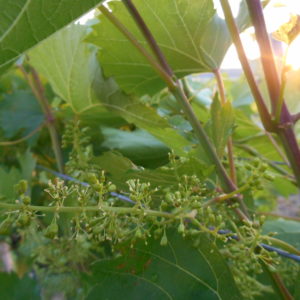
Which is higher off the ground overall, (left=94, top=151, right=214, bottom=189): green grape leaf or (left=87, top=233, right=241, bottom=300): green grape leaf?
(left=94, top=151, right=214, bottom=189): green grape leaf

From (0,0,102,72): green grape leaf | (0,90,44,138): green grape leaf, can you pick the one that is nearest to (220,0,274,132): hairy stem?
(0,0,102,72): green grape leaf

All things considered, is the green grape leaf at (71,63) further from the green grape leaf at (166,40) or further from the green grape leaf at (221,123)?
the green grape leaf at (221,123)

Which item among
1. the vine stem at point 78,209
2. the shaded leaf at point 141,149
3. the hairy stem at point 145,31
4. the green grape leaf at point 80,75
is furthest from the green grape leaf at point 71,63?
the vine stem at point 78,209

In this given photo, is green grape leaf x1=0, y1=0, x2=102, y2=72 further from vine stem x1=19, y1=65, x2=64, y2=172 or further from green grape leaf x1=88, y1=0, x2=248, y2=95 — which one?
vine stem x1=19, y1=65, x2=64, y2=172

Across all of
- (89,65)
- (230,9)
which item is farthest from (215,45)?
(89,65)

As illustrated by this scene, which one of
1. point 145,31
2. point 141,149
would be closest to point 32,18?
point 145,31

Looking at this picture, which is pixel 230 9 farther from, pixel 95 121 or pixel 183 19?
pixel 95 121
